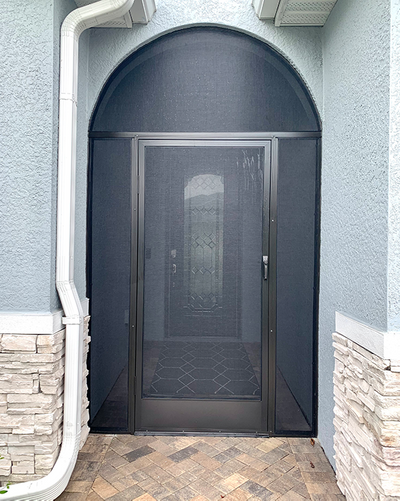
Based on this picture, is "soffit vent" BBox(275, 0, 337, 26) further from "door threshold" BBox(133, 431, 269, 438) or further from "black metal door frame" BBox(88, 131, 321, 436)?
"door threshold" BBox(133, 431, 269, 438)

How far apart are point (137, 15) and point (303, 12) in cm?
117

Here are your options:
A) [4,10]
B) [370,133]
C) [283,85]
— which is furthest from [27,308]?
[283,85]

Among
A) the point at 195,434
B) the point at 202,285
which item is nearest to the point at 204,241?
the point at 202,285

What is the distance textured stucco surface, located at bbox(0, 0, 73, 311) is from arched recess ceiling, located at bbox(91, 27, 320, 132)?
827mm

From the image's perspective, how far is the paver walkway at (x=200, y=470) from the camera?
2.10 m

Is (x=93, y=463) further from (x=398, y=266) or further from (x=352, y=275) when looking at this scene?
(x=398, y=266)

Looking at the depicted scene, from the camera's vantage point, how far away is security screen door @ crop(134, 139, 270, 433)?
8.95ft

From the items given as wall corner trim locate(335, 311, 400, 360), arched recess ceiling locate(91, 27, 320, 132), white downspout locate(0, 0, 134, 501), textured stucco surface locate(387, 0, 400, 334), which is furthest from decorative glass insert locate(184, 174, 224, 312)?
textured stucco surface locate(387, 0, 400, 334)

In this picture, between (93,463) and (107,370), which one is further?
(107,370)

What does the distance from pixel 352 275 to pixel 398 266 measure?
0.42 metres

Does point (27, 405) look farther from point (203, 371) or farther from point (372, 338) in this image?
point (372, 338)

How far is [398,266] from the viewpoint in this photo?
5.37ft

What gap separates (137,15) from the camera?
254 cm

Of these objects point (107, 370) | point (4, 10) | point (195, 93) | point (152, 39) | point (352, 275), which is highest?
point (152, 39)
